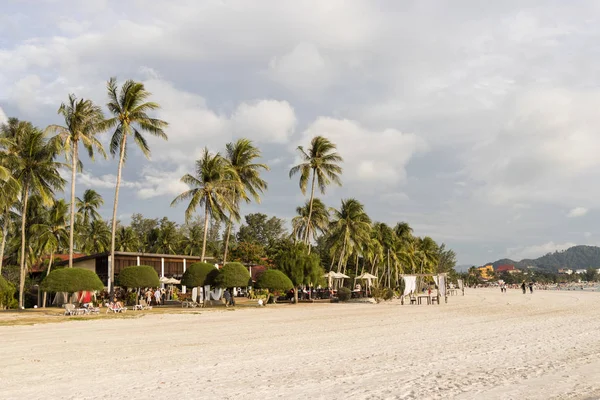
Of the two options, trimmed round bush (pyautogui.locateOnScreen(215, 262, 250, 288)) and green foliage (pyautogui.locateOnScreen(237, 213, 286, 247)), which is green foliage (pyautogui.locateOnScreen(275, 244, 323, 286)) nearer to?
trimmed round bush (pyautogui.locateOnScreen(215, 262, 250, 288))

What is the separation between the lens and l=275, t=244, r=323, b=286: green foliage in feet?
125

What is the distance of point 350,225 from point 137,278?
91.2 ft

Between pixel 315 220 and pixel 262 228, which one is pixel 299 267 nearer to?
pixel 315 220

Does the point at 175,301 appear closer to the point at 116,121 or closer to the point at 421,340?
the point at 116,121

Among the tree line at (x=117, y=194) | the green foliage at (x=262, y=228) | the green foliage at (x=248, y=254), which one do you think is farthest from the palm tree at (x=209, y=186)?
the green foliage at (x=262, y=228)

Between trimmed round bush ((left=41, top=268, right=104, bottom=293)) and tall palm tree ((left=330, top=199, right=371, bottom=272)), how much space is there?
29.6m

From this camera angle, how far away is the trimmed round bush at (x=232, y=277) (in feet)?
108

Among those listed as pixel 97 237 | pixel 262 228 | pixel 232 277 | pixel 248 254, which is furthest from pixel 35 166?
pixel 262 228

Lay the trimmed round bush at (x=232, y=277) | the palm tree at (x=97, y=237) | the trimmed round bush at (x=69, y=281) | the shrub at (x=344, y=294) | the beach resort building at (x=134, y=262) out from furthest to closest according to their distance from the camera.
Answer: the palm tree at (x=97, y=237), the shrub at (x=344, y=294), the beach resort building at (x=134, y=262), the trimmed round bush at (x=232, y=277), the trimmed round bush at (x=69, y=281)

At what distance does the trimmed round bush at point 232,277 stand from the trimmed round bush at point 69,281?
7749 mm

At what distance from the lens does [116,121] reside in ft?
112

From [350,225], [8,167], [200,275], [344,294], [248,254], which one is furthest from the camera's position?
[248,254]

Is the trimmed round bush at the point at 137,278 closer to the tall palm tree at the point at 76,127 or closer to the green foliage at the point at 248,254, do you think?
the tall palm tree at the point at 76,127

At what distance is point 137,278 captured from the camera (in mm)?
31094
